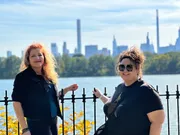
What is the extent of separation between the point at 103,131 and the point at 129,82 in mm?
570

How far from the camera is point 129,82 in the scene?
3.78m

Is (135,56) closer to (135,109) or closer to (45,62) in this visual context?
(135,109)

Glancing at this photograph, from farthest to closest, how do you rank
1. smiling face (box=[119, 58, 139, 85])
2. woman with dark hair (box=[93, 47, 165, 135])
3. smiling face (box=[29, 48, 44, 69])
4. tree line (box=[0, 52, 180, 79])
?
tree line (box=[0, 52, 180, 79])
smiling face (box=[29, 48, 44, 69])
smiling face (box=[119, 58, 139, 85])
woman with dark hair (box=[93, 47, 165, 135])

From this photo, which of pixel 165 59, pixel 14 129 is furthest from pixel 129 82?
pixel 165 59

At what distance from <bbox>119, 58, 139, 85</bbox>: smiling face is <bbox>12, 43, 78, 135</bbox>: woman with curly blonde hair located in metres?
0.96

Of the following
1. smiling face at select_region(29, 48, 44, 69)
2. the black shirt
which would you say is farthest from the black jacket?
the black shirt

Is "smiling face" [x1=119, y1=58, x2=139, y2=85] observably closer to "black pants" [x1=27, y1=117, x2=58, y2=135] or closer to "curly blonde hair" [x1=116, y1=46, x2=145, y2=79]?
"curly blonde hair" [x1=116, y1=46, x2=145, y2=79]

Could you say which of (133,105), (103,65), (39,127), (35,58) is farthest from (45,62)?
(103,65)

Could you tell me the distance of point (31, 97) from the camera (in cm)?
422

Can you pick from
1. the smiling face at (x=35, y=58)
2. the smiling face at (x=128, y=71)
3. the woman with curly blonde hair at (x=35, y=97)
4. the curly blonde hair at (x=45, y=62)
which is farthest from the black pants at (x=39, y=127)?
the smiling face at (x=128, y=71)

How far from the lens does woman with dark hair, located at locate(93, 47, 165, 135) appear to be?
3.58 metres

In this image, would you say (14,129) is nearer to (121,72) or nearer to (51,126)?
(51,126)

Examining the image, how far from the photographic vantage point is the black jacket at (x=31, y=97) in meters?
4.20

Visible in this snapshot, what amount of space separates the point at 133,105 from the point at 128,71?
342 mm
